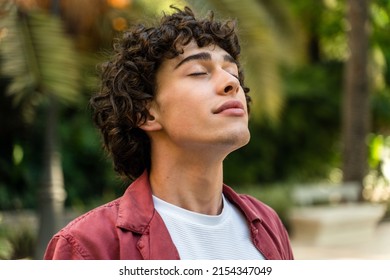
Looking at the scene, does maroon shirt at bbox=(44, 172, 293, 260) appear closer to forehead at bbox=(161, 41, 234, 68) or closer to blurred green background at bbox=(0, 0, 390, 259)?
forehead at bbox=(161, 41, 234, 68)

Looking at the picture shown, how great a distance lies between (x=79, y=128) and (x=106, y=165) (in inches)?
26.6

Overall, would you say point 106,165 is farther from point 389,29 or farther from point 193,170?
point 193,170

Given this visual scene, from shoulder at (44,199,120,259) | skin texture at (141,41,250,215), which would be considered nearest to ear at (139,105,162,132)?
skin texture at (141,41,250,215)

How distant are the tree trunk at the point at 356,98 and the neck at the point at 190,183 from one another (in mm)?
8904

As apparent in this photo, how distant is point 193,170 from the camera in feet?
5.62

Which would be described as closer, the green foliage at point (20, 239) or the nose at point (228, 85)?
the nose at point (228, 85)

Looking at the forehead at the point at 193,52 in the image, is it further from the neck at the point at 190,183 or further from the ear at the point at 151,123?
the neck at the point at 190,183

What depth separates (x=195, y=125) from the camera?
1.63 m

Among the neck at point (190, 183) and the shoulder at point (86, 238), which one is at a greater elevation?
the neck at point (190, 183)

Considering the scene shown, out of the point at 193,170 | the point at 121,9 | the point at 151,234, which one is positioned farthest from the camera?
the point at 121,9

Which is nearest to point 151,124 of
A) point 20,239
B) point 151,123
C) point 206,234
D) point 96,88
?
point 151,123

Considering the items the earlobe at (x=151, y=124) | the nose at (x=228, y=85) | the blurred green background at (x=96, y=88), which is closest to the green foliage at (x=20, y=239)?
the blurred green background at (x=96, y=88)

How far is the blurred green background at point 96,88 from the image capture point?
20.1 feet
